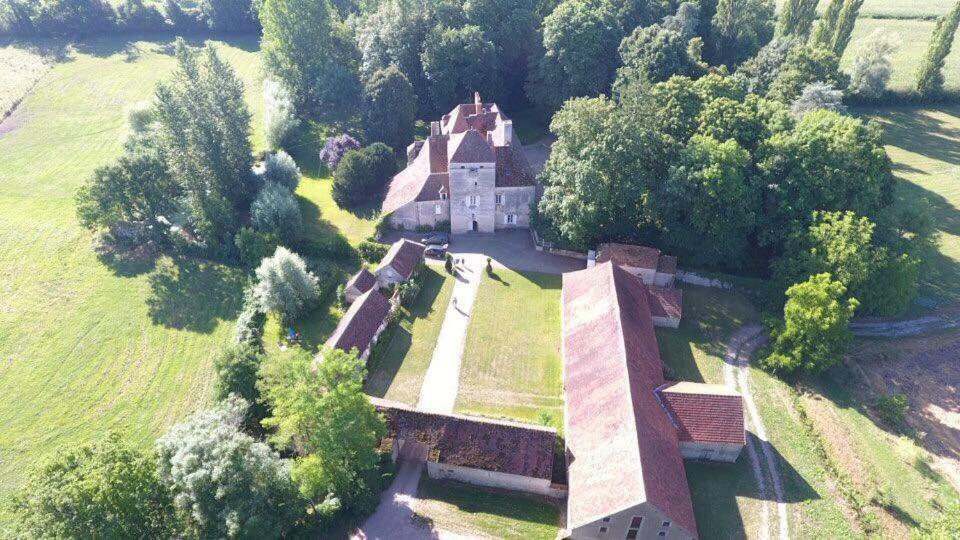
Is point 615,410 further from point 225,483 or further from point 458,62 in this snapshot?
point 458,62

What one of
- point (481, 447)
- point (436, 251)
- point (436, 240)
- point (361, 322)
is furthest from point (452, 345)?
point (436, 240)

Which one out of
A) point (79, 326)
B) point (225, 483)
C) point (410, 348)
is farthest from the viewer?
point (79, 326)

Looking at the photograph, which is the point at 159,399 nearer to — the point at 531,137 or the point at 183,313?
the point at 183,313

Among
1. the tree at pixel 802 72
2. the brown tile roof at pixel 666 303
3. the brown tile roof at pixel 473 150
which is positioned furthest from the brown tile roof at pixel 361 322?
the tree at pixel 802 72

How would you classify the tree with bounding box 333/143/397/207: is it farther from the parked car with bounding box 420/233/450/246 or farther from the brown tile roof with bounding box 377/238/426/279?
the brown tile roof with bounding box 377/238/426/279

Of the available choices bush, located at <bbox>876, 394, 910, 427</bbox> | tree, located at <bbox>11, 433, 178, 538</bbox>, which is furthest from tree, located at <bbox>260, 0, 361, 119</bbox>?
bush, located at <bbox>876, 394, 910, 427</bbox>

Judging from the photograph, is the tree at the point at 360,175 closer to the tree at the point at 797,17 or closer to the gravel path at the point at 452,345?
the gravel path at the point at 452,345

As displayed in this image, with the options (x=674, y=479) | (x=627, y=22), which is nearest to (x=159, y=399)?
(x=674, y=479)
